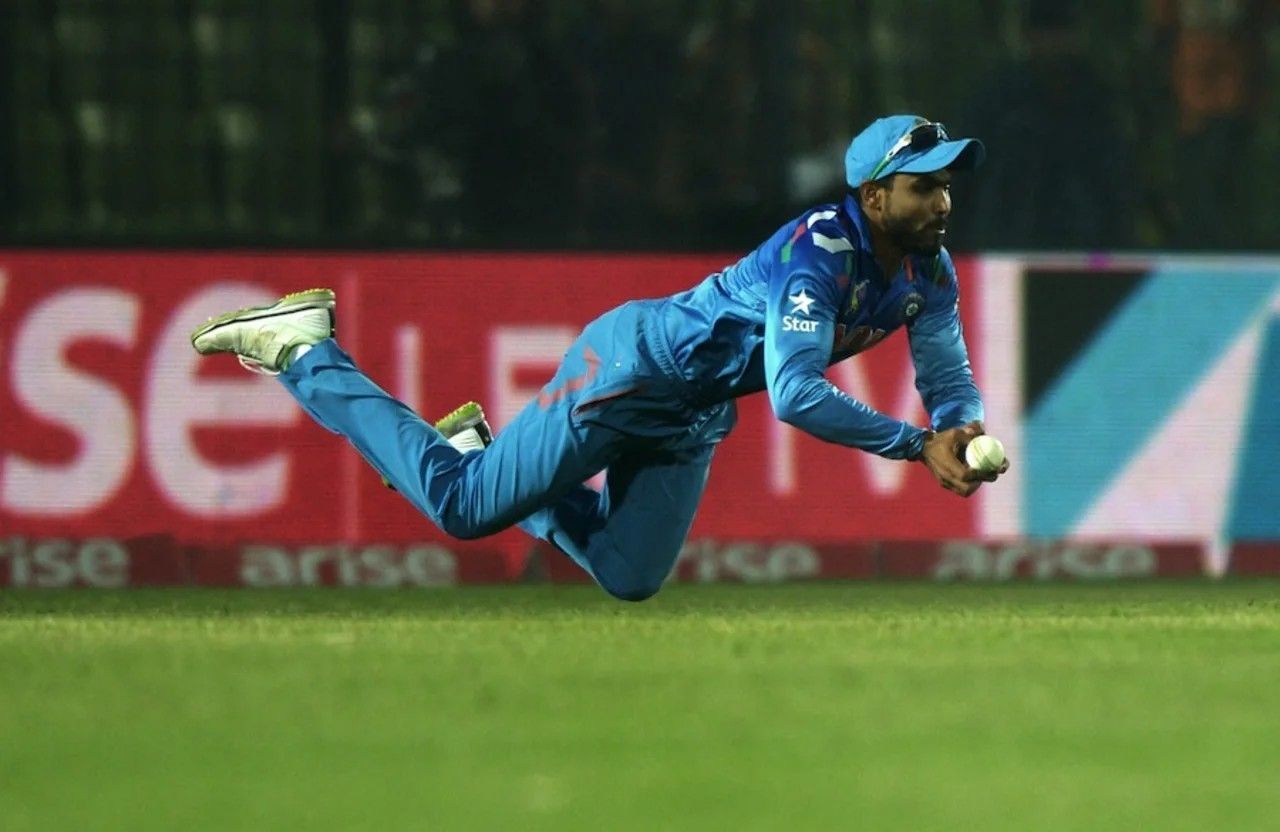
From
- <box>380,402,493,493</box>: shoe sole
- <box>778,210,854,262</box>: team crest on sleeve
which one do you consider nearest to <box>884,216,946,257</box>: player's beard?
<box>778,210,854,262</box>: team crest on sleeve

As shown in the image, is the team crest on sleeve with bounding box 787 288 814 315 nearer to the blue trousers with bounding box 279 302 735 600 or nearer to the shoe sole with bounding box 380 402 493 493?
the blue trousers with bounding box 279 302 735 600

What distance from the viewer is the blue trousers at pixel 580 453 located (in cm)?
765

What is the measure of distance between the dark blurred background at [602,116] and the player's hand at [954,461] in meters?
4.56

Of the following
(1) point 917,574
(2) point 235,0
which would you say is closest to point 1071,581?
(1) point 917,574

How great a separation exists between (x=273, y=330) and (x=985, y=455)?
2708 millimetres

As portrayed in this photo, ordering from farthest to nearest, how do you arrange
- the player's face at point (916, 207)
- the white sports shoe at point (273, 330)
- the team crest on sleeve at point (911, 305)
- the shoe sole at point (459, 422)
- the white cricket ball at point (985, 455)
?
1. the shoe sole at point (459, 422)
2. the white sports shoe at point (273, 330)
3. the team crest on sleeve at point (911, 305)
4. the player's face at point (916, 207)
5. the white cricket ball at point (985, 455)

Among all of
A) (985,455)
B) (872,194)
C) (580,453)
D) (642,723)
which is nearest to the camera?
(642,723)

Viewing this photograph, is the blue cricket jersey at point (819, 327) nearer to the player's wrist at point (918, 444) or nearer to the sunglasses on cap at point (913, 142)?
the player's wrist at point (918, 444)

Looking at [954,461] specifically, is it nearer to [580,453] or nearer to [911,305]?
[911,305]

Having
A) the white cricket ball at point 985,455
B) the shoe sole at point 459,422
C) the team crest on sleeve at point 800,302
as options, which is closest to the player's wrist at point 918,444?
the white cricket ball at point 985,455

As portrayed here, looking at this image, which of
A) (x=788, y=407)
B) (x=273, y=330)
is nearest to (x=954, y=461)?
(x=788, y=407)

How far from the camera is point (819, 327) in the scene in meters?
7.06

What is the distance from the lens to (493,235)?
11320 mm

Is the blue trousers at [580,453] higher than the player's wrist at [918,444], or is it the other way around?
the player's wrist at [918,444]
